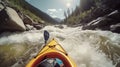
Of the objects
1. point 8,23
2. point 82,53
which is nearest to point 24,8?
point 8,23

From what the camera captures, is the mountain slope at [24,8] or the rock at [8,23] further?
the mountain slope at [24,8]

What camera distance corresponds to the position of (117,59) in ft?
22.1

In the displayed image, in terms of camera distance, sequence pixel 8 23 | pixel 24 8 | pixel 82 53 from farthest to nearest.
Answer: pixel 24 8 < pixel 8 23 < pixel 82 53

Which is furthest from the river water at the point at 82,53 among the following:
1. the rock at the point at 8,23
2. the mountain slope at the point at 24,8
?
the mountain slope at the point at 24,8

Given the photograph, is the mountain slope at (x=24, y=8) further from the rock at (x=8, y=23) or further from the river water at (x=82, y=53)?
the river water at (x=82, y=53)

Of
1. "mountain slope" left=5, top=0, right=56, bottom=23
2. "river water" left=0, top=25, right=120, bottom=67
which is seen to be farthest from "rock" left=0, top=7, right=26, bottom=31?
"mountain slope" left=5, top=0, right=56, bottom=23

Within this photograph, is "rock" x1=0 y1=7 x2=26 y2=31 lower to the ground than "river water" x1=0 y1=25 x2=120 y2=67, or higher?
higher

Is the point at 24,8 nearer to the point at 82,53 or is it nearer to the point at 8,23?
the point at 8,23

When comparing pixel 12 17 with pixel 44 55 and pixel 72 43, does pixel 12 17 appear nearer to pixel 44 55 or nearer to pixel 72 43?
pixel 72 43

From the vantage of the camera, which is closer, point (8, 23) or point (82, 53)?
point (82, 53)

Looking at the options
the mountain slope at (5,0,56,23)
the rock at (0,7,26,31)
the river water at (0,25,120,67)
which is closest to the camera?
the river water at (0,25,120,67)

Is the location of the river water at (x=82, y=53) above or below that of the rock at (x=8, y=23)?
below

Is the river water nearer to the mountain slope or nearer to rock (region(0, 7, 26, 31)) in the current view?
rock (region(0, 7, 26, 31))

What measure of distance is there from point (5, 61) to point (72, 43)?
436 cm
